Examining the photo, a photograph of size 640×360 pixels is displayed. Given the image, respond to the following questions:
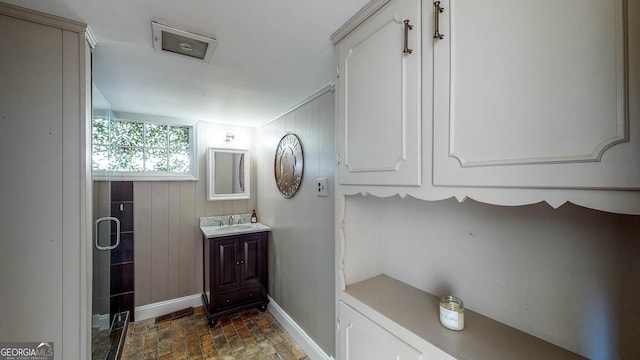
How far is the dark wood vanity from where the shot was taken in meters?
2.55

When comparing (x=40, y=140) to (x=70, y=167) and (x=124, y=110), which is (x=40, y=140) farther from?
(x=124, y=110)

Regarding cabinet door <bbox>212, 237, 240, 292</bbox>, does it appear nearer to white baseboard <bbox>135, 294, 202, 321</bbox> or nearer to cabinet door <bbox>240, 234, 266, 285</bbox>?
cabinet door <bbox>240, 234, 266, 285</bbox>

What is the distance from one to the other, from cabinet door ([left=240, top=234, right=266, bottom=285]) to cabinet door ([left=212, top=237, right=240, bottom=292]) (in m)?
0.07

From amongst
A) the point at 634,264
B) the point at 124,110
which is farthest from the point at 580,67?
the point at 124,110

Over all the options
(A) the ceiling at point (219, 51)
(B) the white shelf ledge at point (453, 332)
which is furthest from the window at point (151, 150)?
(B) the white shelf ledge at point (453, 332)

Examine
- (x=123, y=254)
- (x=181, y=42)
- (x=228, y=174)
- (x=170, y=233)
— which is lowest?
(x=123, y=254)

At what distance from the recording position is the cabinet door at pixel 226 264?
2.57 meters

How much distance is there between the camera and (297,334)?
2287 mm

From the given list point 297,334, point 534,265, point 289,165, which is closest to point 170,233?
point 289,165

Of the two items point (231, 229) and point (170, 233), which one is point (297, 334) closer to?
point (231, 229)

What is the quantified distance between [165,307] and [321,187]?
2.33 metres

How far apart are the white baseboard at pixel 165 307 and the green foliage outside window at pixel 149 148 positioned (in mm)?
1460

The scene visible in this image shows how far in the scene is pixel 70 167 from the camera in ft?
3.67

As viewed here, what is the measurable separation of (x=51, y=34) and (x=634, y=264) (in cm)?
228
